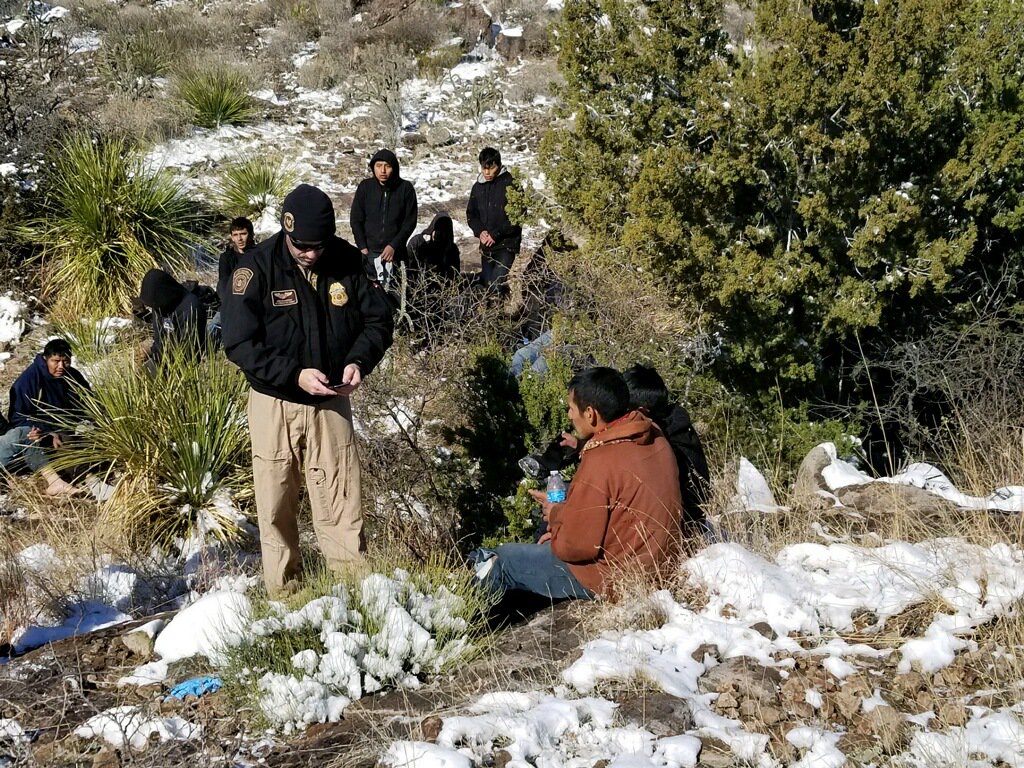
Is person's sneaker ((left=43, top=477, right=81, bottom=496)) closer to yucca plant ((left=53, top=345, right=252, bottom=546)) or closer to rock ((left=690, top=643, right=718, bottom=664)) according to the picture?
yucca plant ((left=53, top=345, right=252, bottom=546))

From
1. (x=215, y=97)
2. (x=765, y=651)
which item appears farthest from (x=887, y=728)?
(x=215, y=97)

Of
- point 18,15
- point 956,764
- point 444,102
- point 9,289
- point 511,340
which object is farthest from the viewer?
point 18,15

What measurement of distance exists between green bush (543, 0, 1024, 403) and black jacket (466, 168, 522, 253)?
3.79 feet

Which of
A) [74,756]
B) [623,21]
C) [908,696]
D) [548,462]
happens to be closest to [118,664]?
[74,756]

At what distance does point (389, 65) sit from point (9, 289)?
734 cm

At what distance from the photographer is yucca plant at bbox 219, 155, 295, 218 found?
10.9 metres

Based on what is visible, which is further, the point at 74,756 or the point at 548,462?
the point at 548,462

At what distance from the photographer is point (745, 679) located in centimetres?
322

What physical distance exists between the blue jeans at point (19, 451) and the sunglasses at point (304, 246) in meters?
3.47

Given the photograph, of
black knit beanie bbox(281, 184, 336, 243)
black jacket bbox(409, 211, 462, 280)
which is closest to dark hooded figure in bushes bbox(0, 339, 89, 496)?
black jacket bbox(409, 211, 462, 280)

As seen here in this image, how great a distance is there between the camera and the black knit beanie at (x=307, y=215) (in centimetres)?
384

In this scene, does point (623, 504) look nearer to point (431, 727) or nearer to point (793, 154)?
point (431, 727)

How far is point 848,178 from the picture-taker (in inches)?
237

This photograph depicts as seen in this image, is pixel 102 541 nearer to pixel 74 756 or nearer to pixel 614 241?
pixel 74 756
